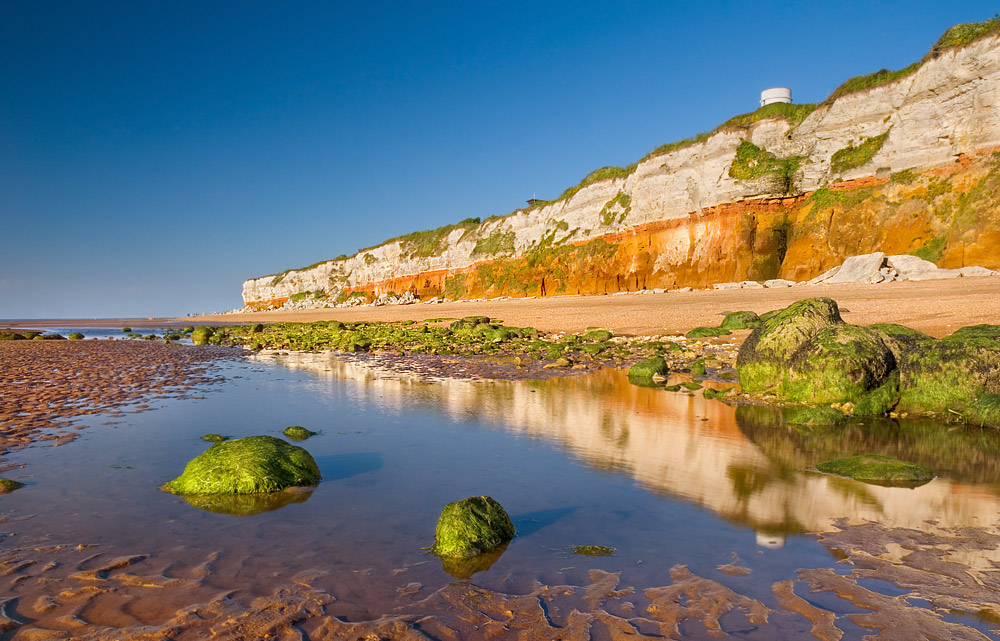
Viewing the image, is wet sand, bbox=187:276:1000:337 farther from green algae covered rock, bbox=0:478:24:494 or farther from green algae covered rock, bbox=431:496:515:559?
green algae covered rock, bbox=0:478:24:494

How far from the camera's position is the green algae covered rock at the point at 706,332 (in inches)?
665

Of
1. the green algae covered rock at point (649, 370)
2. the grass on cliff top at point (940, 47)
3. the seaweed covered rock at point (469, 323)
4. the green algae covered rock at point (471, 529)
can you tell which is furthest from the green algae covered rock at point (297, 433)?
the grass on cliff top at point (940, 47)

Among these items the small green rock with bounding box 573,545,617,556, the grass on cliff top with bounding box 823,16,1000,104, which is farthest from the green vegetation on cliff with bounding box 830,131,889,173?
the small green rock with bounding box 573,545,617,556

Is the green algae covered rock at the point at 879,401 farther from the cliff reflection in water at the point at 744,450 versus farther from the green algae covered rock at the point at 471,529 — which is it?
the green algae covered rock at the point at 471,529

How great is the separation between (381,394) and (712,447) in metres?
6.80

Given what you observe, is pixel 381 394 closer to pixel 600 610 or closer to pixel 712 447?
pixel 712 447

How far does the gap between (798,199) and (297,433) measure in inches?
1432

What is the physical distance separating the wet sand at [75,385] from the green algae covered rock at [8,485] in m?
1.71

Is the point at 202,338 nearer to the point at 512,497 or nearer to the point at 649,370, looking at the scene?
the point at 649,370

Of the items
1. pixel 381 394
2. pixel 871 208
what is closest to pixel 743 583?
pixel 381 394

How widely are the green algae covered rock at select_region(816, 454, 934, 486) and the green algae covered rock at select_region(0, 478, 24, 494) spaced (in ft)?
27.9

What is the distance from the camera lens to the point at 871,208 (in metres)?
29.9

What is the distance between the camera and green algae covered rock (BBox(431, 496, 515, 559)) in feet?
13.3

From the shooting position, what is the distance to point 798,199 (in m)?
35.0
